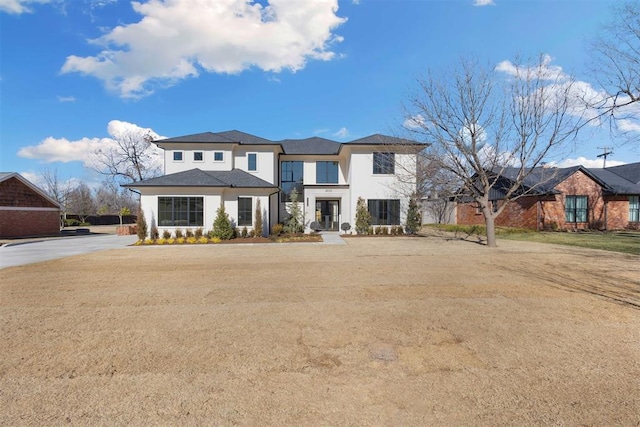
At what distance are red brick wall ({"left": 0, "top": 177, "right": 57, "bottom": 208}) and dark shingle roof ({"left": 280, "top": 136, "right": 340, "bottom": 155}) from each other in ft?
68.0

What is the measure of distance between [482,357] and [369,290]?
10.6ft

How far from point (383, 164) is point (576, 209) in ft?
55.4

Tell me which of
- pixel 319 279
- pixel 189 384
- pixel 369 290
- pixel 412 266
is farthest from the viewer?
pixel 412 266

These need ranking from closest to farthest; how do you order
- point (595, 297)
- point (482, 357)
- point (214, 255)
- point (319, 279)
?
point (482, 357) < point (595, 297) < point (319, 279) < point (214, 255)

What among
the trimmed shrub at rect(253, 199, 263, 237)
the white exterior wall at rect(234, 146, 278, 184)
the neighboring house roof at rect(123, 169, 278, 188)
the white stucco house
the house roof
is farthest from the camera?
the house roof

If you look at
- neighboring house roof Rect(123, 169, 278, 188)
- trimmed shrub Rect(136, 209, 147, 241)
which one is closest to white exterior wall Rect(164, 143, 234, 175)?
neighboring house roof Rect(123, 169, 278, 188)

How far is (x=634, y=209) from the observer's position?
25453mm

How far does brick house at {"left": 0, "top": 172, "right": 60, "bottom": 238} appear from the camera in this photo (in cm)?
2242

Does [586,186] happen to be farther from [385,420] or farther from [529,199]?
[385,420]

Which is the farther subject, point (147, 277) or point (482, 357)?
point (147, 277)

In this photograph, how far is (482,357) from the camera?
3.74 metres

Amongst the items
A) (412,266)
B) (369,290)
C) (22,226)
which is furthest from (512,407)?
(22,226)

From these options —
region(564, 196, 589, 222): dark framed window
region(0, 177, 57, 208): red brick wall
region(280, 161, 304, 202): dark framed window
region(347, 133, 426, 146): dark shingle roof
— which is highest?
region(347, 133, 426, 146): dark shingle roof

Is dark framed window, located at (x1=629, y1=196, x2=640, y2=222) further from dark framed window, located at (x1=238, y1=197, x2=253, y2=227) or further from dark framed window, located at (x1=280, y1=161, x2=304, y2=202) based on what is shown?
dark framed window, located at (x1=238, y1=197, x2=253, y2=227)
